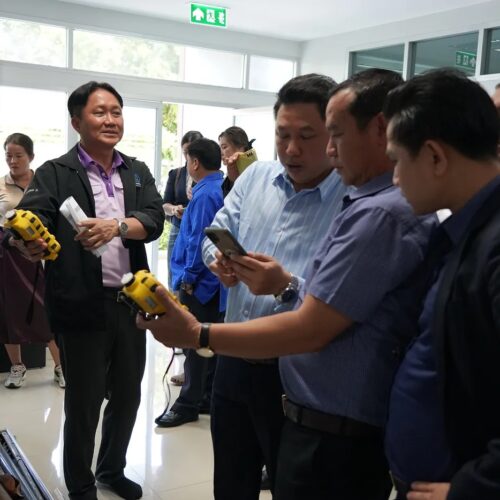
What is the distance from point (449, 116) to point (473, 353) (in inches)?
15.2

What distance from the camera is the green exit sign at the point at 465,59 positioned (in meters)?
6.53

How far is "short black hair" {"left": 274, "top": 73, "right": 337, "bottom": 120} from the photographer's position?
5.04ft

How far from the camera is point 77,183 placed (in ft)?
7.67

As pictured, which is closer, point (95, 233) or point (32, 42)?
point (95, 233)

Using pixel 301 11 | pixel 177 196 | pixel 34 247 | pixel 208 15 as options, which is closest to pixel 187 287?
pixel 34 247

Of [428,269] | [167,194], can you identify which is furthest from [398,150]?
[167,194]

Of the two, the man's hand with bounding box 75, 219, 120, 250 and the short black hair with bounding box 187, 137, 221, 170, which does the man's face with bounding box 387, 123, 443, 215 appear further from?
the short black hair with bounding box 187, 137, 221, 170

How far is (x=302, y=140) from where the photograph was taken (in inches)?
61.3

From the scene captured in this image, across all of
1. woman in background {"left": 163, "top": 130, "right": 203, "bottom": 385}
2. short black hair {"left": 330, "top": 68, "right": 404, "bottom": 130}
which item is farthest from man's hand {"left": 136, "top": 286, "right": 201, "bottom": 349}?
woman in background {"left": 163, "top": 130, "right": 203, "bottom": 385}

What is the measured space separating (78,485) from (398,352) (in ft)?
5.58

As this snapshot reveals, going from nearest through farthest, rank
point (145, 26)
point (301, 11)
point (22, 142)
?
point (22, 142) → point (301, 11) → point (145, 26)

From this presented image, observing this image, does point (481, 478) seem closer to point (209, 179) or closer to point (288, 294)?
point (288, 294)

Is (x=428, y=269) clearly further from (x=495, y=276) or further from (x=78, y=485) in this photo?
(x=78, y=485)

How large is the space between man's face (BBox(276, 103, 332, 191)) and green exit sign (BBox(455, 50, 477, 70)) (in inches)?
226
